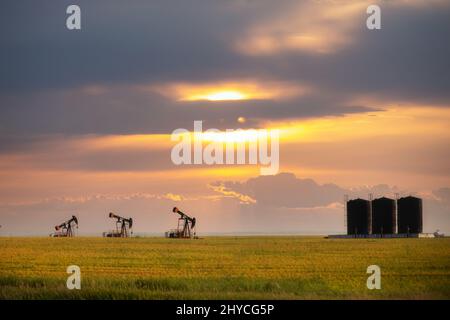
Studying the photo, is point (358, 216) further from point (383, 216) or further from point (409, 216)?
point (409, 216)

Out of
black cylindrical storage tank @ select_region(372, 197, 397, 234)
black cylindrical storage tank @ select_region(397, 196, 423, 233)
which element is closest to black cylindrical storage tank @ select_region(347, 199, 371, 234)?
black cylindrical storage tank @ select_region(372, 197, 397, 234)

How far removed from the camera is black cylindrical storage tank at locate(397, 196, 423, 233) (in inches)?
6048

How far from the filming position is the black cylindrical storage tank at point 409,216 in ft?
504

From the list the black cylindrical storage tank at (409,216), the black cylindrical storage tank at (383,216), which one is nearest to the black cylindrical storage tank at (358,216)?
the black cylindrical storage tank at (383,216)

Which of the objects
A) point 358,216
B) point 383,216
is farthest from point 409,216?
point 358,216

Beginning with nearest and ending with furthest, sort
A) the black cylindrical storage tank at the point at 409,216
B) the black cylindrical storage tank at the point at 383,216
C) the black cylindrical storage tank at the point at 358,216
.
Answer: the black cylindrical storage tank at the point at 409,216
the black cylindrical storage tank at the point at 383,216
the black cylindrical storage tank at the point at 358,216

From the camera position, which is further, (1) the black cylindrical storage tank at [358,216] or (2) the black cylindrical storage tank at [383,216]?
(1) the black cylindrical storage tank at [358,216]

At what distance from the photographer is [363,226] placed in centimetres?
16000

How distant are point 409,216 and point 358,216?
1098cm

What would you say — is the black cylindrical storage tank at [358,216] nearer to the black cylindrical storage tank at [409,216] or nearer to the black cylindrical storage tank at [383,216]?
the black cylindrical storage tank at [383,216]

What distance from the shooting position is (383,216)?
157000mm

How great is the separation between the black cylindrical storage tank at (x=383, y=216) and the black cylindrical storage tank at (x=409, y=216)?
1.51m

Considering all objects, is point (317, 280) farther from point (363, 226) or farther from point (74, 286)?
point (363, 226)
